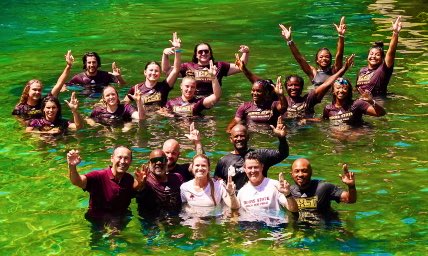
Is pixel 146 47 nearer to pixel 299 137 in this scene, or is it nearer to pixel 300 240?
pixel 299 137

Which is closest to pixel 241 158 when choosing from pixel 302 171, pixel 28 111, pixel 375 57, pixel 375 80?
pixel 302 171

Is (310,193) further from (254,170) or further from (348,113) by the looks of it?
(348,113)

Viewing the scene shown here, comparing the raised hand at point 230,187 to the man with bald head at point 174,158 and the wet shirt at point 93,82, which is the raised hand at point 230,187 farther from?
the wet shirt at point 93,82

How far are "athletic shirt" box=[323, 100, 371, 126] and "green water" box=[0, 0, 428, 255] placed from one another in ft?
0.91

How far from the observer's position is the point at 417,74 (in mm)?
20672

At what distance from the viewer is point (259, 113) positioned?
53.4ft

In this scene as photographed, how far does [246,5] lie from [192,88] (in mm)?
17447

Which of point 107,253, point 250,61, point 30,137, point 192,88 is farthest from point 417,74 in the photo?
point 107,253

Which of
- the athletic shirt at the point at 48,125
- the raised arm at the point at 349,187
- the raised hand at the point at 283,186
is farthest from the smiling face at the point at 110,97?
the raised arm at the point at 349,187

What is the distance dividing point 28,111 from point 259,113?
4758mm

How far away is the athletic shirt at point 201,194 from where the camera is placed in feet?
39.7

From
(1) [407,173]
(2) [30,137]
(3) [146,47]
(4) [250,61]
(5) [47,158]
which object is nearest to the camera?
(1) [407,173]

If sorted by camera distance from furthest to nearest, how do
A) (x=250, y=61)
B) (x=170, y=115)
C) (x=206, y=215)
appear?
(x=250, y=61) → (x=170, y=115) → (x=206, y=215)

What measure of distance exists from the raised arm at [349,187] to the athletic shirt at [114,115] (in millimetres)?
6507
